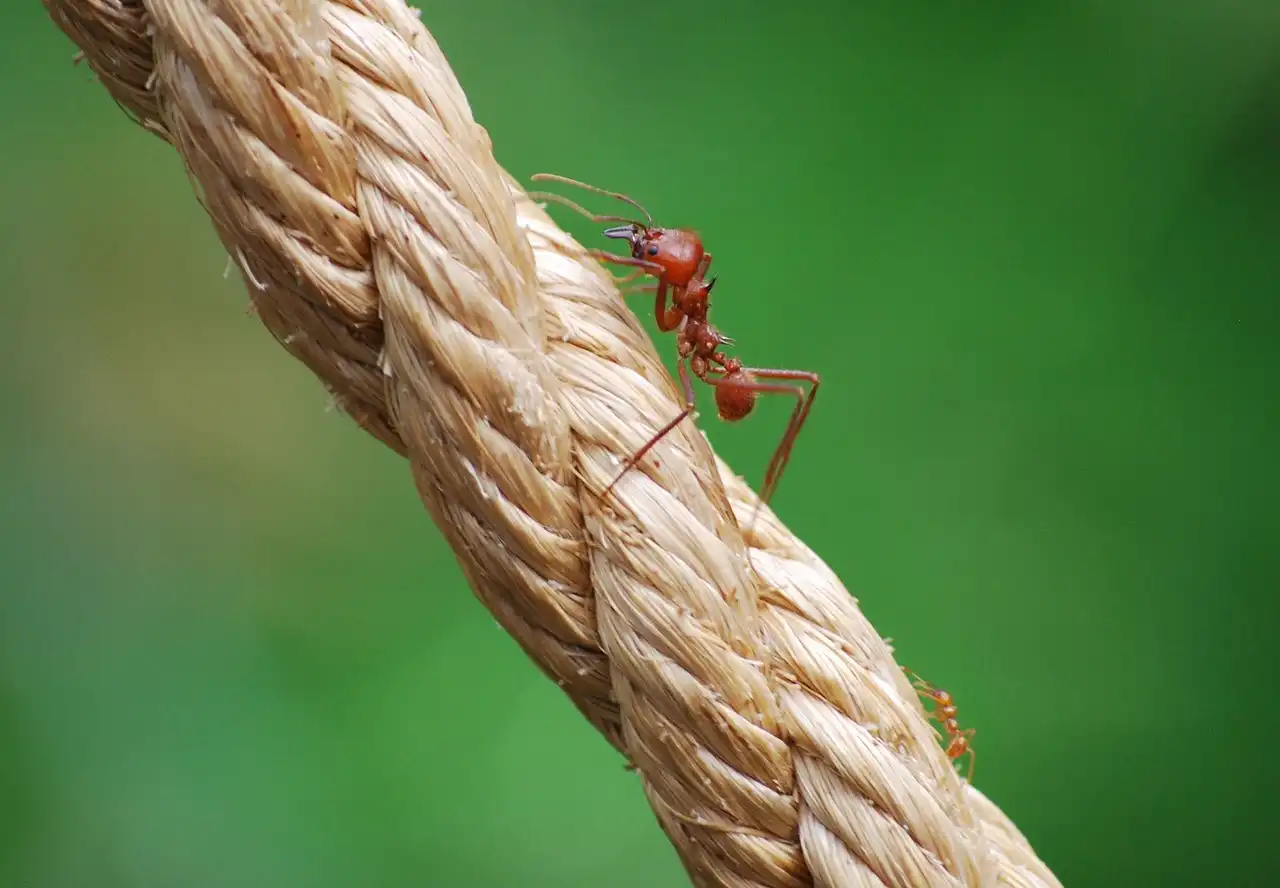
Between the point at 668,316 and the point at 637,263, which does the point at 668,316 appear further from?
the point at 637,263

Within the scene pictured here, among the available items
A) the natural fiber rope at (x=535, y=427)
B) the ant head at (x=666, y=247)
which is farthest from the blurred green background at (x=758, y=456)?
the natural fiber rope at (x=535, y=427)

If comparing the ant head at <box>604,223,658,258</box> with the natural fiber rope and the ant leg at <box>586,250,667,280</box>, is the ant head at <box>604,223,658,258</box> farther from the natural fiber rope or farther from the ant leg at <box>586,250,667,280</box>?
the natural fiber rope

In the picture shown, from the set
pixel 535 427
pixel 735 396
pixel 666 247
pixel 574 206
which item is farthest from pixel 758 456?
pixel 535 427

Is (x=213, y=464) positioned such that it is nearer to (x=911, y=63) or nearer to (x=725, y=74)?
(x=725, y=74)

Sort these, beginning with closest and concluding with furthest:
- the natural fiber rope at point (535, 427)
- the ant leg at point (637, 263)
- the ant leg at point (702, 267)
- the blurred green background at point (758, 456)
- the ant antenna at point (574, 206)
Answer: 1. the natural fiber rope at point (535, 427)
2. the ant antenna at point (574, 206)
3. the ant leg at point (637, 263)
4. the ant leg at point (702, 267)
5. the blurred green background at point (758, 456)

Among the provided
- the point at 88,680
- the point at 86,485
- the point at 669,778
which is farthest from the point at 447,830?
the point at 669,778

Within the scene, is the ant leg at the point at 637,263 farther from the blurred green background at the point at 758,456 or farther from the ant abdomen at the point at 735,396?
the blurred green background at the point at 758,456
